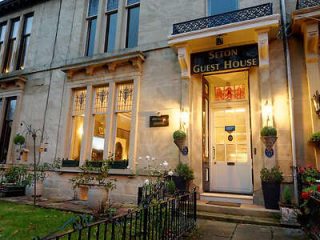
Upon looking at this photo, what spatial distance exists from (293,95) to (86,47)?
7.96 meters

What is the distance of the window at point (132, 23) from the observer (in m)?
9.07

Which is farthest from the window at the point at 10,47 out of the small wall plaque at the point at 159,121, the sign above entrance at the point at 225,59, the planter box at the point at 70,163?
the sign above entrance at the point at 225,59

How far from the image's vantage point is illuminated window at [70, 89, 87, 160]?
9047mm

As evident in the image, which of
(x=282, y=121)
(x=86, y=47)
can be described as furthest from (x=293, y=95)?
(x=86, y=47)

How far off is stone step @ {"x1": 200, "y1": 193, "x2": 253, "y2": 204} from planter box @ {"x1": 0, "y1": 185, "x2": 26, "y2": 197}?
6.53 meters

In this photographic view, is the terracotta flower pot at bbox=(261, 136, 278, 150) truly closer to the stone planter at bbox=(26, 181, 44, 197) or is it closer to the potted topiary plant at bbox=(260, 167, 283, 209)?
the potted topiary plant at bbox=(260, 167, 283, 209)

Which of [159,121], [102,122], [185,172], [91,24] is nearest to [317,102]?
[185,172]

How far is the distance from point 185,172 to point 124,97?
3.58 metres

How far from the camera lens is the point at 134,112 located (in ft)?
26.2

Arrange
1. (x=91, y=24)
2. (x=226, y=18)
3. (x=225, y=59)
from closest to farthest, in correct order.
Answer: (x=226, y=18) < (x=225, y=59) < (x=91, y=24)

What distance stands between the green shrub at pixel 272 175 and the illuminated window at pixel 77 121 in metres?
6.32

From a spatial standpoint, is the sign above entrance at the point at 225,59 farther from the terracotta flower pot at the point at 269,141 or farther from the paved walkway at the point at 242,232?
the paved walkway at the point at 242,232

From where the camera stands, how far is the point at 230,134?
25.2 feet

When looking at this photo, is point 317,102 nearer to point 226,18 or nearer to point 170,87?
point 226,18
